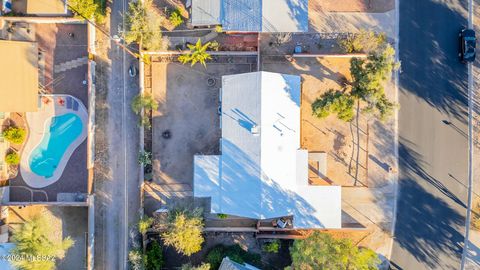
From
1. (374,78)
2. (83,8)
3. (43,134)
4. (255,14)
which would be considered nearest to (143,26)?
(83,8)

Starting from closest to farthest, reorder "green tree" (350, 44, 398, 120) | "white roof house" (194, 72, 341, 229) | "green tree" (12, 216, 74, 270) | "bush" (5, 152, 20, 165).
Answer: "green tree" (350, 44, 398, 120), "white roof house" (194, 72, 341, 229), "green tree" (12, 216, 74, 270), "bush" (5, 152, 20, 165)

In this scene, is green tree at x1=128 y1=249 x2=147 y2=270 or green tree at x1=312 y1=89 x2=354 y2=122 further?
green tree at x1=128 y1=249 x2=147 y2=270

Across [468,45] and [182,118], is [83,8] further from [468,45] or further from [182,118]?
[468,45]

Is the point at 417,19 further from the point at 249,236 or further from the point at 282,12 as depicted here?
the point at 249,236

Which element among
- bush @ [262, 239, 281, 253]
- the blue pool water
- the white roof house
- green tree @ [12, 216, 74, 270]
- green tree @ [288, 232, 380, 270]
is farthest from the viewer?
the blue pool water

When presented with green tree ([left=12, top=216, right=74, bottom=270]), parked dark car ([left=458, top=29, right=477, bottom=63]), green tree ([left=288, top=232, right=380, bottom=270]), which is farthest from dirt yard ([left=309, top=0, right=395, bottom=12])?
green tree ([left=12, top=216, right=74, bottom=270])

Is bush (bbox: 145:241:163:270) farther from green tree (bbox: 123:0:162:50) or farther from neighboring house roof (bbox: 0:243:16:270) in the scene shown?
green tree (bbox: 123:0:162:50)

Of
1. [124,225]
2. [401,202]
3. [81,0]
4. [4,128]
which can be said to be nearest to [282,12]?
[81,0]
